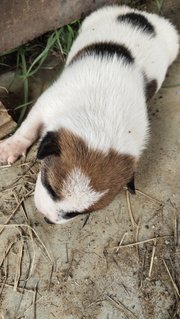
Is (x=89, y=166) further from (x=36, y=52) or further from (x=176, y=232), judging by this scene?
(x=36, y=52)

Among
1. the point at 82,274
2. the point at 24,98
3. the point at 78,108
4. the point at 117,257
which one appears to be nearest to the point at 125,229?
the point at 117,257

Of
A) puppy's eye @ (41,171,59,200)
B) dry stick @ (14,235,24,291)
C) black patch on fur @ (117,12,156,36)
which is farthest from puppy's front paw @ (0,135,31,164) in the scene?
black patch on fur @ (117,12,156,36)

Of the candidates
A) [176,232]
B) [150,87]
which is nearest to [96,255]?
[176,232]

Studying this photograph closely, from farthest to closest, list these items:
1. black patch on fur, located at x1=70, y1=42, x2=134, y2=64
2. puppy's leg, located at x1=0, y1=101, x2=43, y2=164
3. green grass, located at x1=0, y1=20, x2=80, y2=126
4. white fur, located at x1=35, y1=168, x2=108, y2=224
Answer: green grass, located at x1=0, y1=20, x2=80, y2=126 → puppy's leg, located at x1=0, y1=101, x2=43, y2=164 → black patch on fur, located at x1=70, y1=42, x2=134, y2=64 → white fur, located at x1=35, y1=168, x2=108, y2=224

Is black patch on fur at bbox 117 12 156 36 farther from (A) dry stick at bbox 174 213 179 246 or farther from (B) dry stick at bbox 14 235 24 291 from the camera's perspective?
(B) dry stick at bbox 14 235 24 291

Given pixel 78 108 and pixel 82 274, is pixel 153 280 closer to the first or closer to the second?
pixel 82 274

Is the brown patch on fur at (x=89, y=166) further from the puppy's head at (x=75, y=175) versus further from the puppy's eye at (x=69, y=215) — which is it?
the puppy's eye at (x=69, y=215)

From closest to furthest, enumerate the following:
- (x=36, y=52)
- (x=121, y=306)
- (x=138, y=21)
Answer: (x=121, y=306), (x=138, y=21), (x=36, y=52)

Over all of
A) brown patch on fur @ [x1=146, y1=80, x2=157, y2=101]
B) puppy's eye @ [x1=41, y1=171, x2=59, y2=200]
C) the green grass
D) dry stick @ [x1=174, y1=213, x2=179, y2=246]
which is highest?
the green grass
